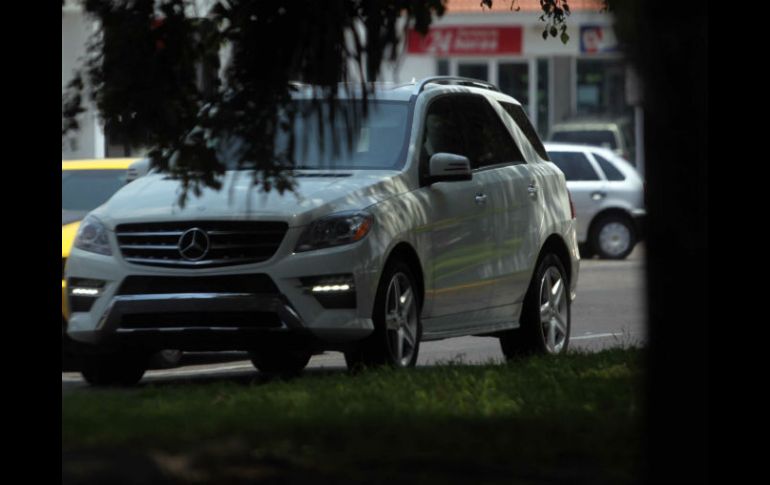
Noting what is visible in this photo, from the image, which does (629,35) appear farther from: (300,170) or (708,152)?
(300,170)

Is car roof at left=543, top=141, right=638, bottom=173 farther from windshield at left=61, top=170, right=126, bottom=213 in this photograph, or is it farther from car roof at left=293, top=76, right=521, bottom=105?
car roof at left=293, top=76, right=521, bottom=105

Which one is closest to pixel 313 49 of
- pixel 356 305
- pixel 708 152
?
pixel 708 152

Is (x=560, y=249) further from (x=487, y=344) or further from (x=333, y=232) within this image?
(x=333, y=232)

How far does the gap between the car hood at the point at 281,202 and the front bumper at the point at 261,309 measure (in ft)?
0.63

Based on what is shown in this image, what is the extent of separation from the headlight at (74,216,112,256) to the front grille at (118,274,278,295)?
33 cm

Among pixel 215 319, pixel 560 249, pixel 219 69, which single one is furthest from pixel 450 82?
pixel 219 69

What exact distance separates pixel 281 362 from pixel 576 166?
42.8 ft

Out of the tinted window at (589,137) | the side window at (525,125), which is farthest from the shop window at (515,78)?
the side window at (525,125)

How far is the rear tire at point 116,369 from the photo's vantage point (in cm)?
1008

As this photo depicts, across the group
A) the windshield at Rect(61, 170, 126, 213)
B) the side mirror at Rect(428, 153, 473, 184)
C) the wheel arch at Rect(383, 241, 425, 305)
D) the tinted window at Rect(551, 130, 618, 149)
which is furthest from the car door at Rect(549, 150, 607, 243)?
the wheel arch at Rect(383, 241, 425, 305)

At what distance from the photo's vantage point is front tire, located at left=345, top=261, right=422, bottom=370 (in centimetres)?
922

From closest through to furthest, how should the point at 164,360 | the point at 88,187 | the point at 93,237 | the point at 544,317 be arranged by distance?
the point at 93,237
the point at 544,317
the point at 164,360
the point at 88,187

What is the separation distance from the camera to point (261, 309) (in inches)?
351
